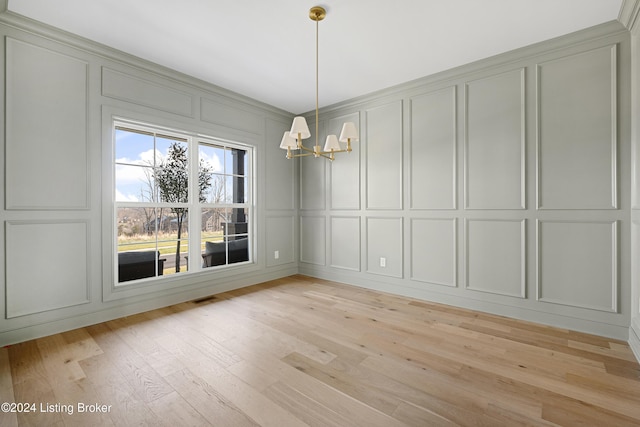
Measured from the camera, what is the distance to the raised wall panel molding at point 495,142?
295cm

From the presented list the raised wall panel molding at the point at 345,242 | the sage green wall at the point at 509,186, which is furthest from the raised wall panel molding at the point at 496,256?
the raised wall panel molding at the point at 345,242

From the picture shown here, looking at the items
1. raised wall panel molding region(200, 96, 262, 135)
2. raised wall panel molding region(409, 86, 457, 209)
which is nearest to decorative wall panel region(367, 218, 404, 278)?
raised wall panel molding region(409, 86, 457, 209)

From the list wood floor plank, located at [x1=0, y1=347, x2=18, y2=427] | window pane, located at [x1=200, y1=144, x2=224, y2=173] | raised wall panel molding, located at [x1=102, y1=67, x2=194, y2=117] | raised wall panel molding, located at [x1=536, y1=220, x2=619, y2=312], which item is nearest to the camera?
wood floor plank, located at [x1=0, y1=347, x2=18, y2=427]

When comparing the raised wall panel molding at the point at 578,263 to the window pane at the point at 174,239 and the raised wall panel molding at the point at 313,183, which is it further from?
the window pane at the point at 174,239

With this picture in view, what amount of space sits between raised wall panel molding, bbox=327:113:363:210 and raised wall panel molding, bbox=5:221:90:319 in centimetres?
307

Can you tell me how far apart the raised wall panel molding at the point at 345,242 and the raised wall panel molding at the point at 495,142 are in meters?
1.58

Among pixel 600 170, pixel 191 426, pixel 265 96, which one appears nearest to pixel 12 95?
Result: pixel 265 96

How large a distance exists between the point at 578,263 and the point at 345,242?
265 cm

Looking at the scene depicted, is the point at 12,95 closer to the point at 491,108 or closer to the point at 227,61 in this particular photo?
the point at 227,61

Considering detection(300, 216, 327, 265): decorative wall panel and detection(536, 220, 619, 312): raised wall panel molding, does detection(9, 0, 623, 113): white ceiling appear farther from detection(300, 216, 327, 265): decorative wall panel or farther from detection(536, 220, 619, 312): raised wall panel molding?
detection(300, 216, 327, 265): decorative wall panel

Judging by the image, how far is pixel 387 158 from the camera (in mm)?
3924

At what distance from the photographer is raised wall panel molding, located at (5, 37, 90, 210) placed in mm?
2418

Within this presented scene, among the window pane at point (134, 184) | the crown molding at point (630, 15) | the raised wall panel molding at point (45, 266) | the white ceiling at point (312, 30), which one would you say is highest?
the white ceiling at point (312, 30)

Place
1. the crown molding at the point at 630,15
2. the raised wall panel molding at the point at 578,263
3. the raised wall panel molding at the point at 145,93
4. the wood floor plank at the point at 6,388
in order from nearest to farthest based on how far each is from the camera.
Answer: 1. the wood floor plank at the point at 6,388
2. the crown molding at the point at 630,15
3. the raised wall panel molding at the point at 578,263
4. the raised wall panel molding at the point at 145,93
